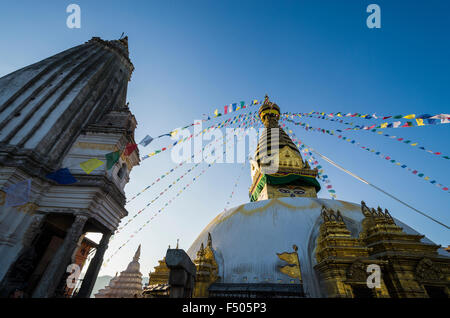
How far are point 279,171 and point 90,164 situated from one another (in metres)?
15.0

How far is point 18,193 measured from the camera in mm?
8570

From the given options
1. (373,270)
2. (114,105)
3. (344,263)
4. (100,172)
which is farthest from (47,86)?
(373,270)

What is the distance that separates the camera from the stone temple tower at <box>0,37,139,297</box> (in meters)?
8.30

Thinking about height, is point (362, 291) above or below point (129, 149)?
below

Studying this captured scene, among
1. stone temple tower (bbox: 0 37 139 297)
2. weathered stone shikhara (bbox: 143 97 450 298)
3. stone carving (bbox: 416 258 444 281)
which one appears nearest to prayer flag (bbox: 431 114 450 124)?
weathered stone shikhara (bbox: 143 97 450 298)

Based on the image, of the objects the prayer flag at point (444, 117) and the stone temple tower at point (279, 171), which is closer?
the prayer flag at point (444, 117)

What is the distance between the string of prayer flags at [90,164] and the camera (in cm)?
1041

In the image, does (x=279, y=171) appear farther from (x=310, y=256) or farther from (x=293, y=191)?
(x=310, y=256)

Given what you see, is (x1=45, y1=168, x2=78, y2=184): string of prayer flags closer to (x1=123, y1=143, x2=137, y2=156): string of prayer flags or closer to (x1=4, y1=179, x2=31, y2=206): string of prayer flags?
(x1=4, y1=179, x2=31, y2=206): string of prayer flags

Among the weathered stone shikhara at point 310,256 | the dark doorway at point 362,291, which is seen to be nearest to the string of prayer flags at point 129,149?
the weathered stone shikhara at point 310,256

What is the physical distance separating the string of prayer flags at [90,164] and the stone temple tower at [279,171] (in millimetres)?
13105

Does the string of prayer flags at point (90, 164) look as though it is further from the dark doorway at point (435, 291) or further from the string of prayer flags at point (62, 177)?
the dark doorway at point (435, 291)

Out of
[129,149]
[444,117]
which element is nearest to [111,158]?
[129,149]
